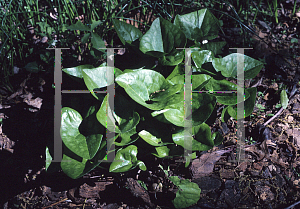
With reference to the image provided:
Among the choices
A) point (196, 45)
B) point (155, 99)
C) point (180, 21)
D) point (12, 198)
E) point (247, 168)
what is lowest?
point (12, 198)

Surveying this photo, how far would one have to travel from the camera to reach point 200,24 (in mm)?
1451

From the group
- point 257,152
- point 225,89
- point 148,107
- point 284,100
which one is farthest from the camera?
point 284,100

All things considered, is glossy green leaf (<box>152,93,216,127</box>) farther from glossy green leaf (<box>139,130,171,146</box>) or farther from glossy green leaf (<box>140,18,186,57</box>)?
glossy green leaf (<box>140,18,186,57</box>)

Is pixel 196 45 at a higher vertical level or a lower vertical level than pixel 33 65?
higher

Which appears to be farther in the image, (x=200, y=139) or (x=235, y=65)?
(x=235, y=65)

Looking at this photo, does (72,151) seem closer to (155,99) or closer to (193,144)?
(155,99)

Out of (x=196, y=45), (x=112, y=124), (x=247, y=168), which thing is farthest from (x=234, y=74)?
(x=112, y=124)

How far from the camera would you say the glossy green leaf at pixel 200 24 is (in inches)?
55.0

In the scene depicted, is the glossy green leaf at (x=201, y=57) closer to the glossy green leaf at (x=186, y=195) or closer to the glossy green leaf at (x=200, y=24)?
the glossy green leaf at (x=200, y=24)

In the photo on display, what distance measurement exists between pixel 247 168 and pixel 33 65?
5.06 ft

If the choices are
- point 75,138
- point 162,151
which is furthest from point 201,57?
point 75,138

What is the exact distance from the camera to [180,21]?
1401mm

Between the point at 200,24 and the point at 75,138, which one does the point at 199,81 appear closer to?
the point at 200,24

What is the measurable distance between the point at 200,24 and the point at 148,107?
705 mm
